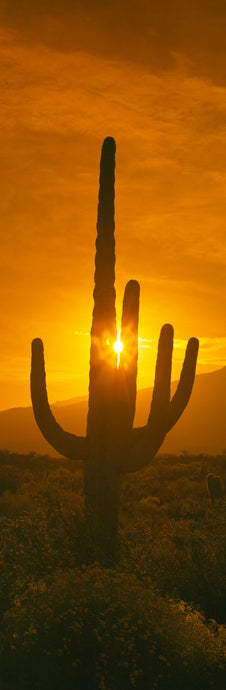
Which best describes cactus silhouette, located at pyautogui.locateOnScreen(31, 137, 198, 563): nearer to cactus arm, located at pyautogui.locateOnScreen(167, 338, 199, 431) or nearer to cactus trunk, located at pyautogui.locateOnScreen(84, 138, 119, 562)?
cactus trunk, located at pyautogui.locateOnScreen(84, 138, 119, 562)

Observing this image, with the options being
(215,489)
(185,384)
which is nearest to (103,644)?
(185,384)

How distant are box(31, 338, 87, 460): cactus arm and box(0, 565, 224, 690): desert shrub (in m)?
6.13

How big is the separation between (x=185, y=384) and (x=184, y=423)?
130547 mm

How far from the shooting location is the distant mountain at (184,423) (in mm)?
123269

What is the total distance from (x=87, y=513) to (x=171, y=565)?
2.08 meters

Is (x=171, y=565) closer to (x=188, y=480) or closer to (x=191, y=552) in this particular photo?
(x=191, y=552)

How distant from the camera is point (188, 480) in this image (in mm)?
31125

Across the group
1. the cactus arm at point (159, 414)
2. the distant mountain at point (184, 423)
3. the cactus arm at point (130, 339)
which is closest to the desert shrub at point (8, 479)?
the cactus arm at point (159, 414)

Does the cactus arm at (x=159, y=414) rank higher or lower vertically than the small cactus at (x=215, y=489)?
higher

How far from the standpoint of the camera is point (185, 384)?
16.5 m

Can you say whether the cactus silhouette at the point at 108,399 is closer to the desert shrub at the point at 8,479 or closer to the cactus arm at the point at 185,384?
the cactus arm at the point at 185,384

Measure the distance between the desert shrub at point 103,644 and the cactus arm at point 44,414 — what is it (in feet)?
20.1

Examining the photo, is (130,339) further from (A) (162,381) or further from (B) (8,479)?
(B) (8,479)

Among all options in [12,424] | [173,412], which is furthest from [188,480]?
[12,424]
